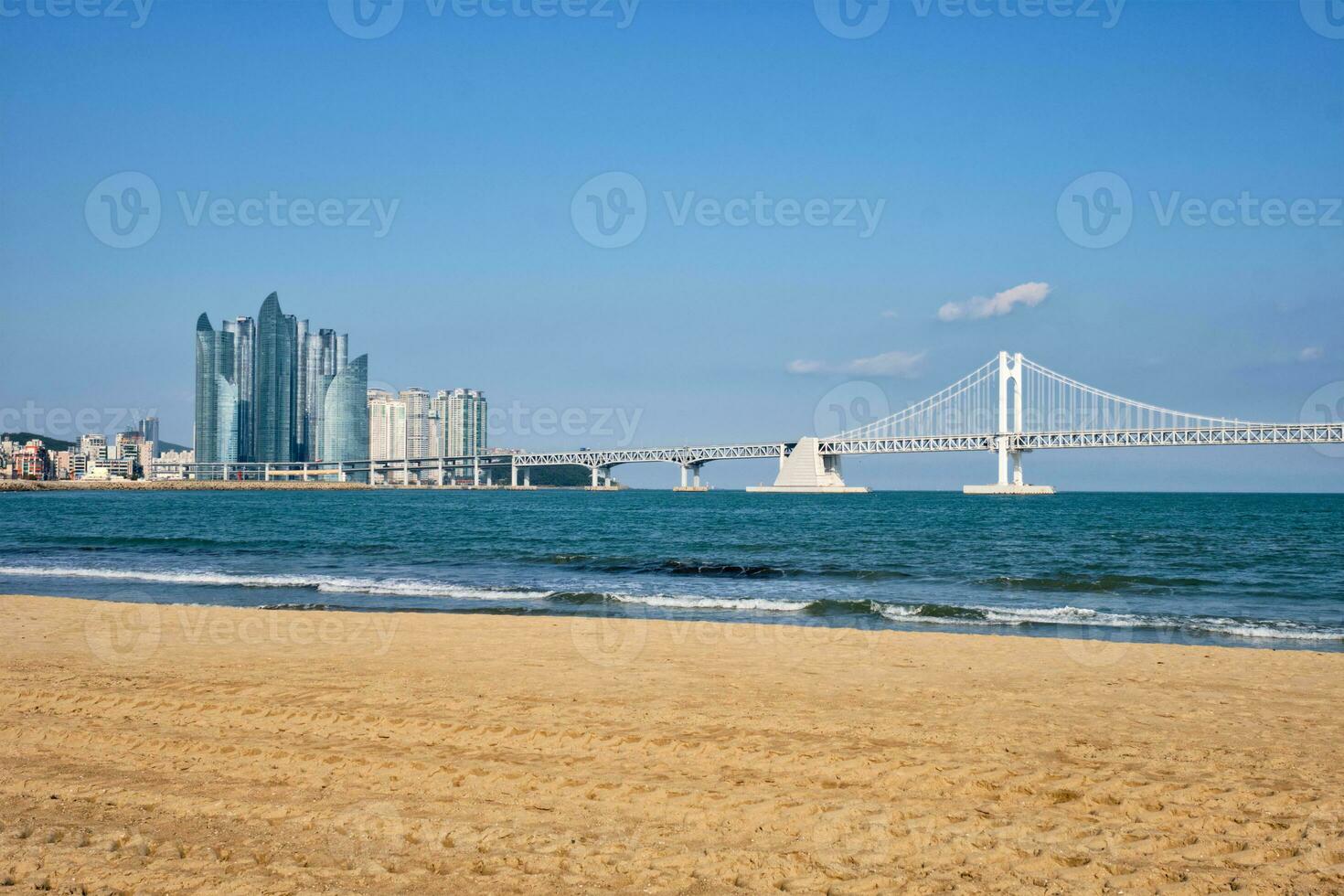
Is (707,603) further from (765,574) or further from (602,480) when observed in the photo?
(602,480)

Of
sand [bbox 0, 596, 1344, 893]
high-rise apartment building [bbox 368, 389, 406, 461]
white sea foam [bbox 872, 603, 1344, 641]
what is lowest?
white sea foam [bbox 872, 603, 1344, 641]

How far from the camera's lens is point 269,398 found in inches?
7323

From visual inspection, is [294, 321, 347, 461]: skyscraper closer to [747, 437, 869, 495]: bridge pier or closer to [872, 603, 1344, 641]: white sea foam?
[747, 437, 869, 495]: bridge pier

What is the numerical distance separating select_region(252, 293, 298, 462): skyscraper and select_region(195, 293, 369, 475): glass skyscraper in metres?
0.18

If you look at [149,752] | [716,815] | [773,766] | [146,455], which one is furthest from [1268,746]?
→ [146,455]

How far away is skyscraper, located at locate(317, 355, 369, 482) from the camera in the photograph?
6496 inches

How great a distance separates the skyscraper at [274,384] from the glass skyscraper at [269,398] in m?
0.18

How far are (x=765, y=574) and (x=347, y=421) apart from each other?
15897 centimetres

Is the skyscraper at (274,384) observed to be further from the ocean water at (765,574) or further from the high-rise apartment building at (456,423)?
the ocean water at (765,574)

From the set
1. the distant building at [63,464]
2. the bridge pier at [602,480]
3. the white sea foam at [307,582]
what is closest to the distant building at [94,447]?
the distant building at [63,464]

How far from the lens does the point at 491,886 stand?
387cm

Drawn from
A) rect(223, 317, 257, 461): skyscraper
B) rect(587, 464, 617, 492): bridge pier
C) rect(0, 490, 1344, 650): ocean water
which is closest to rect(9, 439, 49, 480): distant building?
rect(223, 317, 257, 461): skyscraper

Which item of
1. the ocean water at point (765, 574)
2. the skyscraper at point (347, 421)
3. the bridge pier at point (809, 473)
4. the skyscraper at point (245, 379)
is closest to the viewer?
the ocean water at point (765, 574)

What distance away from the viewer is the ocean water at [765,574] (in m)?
14.0
